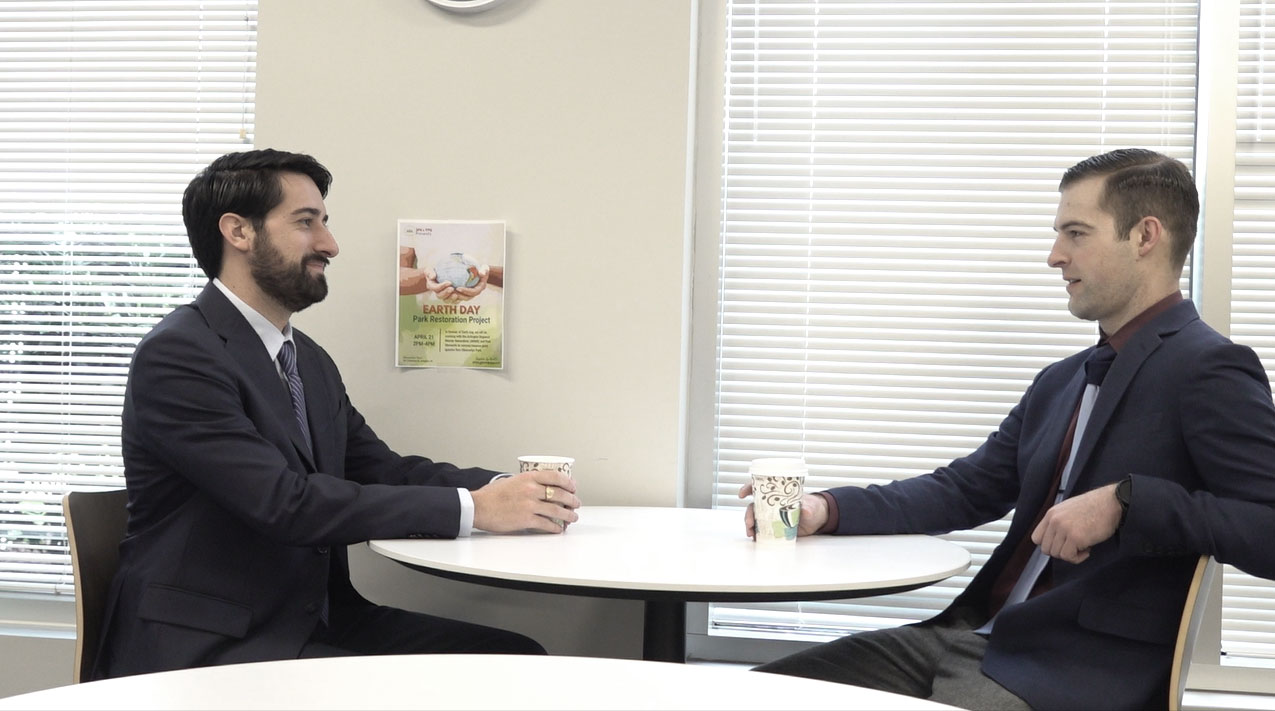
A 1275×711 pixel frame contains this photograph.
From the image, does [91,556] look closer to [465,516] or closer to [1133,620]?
[465,516]

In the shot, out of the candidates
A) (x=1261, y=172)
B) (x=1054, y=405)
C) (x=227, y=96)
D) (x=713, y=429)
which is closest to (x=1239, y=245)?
(x=1261, y=172)

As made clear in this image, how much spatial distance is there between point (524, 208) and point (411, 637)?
1.18m

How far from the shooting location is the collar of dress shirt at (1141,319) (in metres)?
2.07

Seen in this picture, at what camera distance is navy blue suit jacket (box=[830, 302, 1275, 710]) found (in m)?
1.74

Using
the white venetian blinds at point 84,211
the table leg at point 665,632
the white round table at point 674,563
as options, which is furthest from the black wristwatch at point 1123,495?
the white venetian blinds at point 84,211

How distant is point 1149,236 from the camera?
2111 mm

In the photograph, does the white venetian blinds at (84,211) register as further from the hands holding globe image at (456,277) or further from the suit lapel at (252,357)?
the suit lapel at (252,357)

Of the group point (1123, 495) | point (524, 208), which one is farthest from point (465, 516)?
point (1123, 495)

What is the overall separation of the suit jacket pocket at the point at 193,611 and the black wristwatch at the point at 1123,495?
164cm

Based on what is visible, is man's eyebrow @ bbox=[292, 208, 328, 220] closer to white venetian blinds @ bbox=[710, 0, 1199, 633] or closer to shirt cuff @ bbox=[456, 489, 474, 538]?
shirt cuff @ bbox=[456, 489, 474, 538]

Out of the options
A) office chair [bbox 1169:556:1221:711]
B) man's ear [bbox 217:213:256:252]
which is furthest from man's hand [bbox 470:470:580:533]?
office chair [bbox 1169:556:1221:711]

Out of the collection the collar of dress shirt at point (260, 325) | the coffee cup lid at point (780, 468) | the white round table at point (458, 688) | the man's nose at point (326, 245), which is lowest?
the white round table at point (458, 688)

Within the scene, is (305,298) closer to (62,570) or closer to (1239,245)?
(62,570)

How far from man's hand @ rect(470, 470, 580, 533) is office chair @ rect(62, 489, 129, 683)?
29.0 inches
